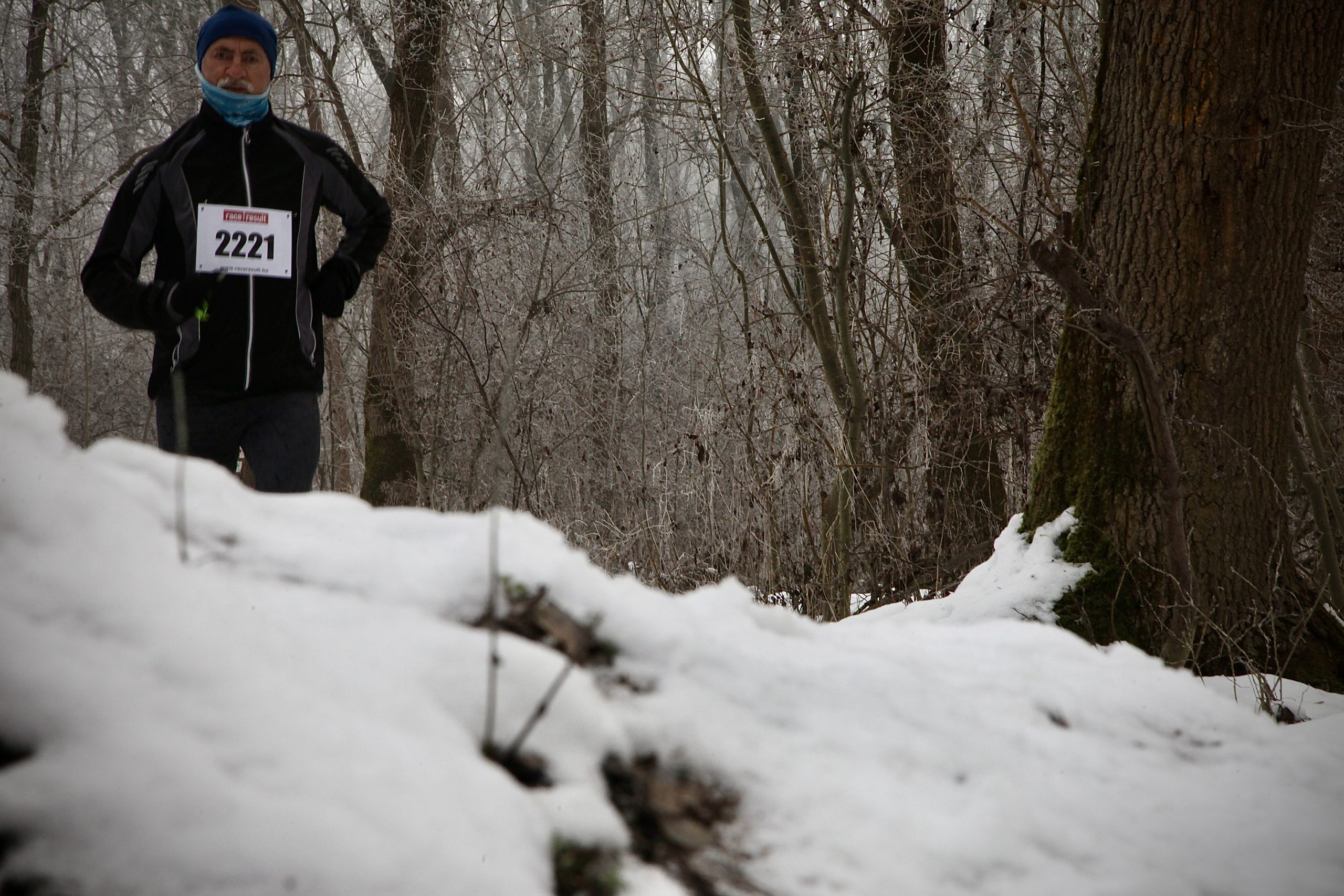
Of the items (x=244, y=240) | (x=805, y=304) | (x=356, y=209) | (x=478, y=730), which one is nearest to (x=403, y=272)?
(x=805, y=304)

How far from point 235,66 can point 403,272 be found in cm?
390

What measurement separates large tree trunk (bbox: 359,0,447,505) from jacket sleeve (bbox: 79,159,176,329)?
375 cm

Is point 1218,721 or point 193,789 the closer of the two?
point 193,789

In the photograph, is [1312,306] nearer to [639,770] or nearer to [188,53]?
[639,770]

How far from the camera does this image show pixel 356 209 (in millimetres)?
3438

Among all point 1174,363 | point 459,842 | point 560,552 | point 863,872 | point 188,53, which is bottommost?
point 863,872

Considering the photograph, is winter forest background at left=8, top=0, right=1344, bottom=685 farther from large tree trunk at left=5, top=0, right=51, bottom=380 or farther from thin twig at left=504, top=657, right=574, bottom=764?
thin twig at left=504, top=657, right=574, bottom=764

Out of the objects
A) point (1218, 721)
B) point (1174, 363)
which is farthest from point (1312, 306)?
point (1218, 721)

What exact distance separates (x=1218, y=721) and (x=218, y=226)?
3074 mm

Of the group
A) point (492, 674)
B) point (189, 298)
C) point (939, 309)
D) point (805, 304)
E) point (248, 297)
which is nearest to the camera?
point (492, 674)

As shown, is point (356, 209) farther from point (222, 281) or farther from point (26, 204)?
point (26, 204)

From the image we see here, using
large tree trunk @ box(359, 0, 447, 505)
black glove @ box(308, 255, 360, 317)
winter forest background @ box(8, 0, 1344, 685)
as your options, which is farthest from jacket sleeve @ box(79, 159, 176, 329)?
large tree trunk @ box(359, 0, 447, 505)

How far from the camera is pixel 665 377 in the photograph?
877 cm

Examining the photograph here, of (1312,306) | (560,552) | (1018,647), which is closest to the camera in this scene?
(560,552)
